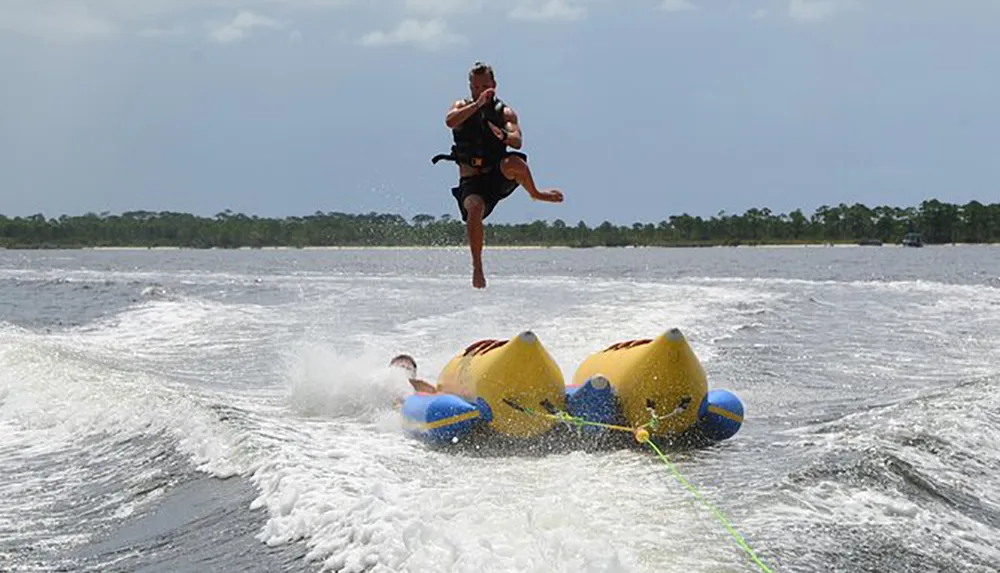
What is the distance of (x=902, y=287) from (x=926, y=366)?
1590 centimetres

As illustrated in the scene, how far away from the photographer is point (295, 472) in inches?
269

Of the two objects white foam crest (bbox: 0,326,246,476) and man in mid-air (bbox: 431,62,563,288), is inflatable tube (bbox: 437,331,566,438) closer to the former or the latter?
man in mid-air (bbox: 431,62,563,288)

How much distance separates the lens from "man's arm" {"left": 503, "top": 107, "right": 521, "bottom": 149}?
8102mm

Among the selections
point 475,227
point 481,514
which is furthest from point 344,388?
point 481,514

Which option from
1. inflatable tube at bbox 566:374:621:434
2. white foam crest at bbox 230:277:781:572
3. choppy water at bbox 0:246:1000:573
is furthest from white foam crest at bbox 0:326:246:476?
inflatable tube at bbox 566:374:621:434

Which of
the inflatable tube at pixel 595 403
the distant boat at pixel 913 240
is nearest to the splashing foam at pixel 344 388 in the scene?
the inflatable tube at pixel 595 403

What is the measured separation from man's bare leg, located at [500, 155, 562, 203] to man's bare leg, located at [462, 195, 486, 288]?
299 millimetres

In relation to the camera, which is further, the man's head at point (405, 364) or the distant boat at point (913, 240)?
the distant boat at point (913, 240)

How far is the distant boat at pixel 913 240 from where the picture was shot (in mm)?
88688

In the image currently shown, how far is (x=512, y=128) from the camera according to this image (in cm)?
817

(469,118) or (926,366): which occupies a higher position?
(469,118)

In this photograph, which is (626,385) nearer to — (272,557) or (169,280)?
(272,557)

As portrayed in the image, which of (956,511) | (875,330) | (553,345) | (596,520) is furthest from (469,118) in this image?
(875,330)

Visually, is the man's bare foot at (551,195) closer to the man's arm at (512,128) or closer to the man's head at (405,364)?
the man's arm at (512,128)
